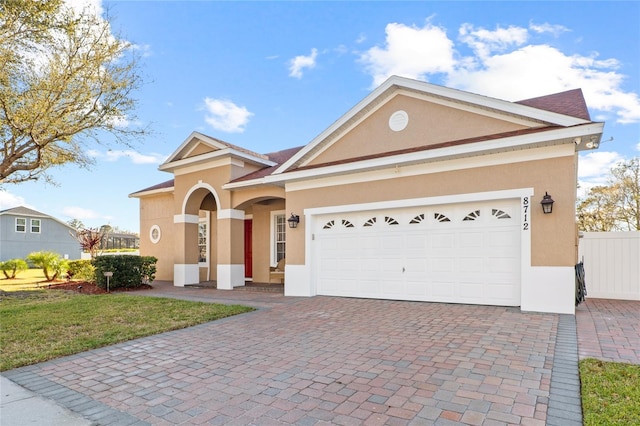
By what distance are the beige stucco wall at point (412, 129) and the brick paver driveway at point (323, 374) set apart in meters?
4.22

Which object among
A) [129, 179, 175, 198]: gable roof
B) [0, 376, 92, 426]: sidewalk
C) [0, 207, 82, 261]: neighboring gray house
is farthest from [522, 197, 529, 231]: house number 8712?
[0, 207, 82, 261]: neighboring gray house

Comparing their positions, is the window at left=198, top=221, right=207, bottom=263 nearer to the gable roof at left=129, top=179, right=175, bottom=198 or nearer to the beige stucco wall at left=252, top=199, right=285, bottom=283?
the gable roof at left=129, top=179, right=175, bottom=198

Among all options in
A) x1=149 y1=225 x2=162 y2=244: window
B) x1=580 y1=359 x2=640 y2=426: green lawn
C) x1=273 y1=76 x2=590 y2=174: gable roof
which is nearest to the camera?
x1=580 y1=359 x2=640 y2=426: green lawn

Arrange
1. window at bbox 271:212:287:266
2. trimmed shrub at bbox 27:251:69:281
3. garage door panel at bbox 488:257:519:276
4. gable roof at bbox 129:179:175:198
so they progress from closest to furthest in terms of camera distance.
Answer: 1. garage door panel at bbox 488:257:519:276
2. window at bbox 271:212:287:266
3. gable roof at bbox 129:179:175:198
4. trimmed shrub at bbox 27:251:69:281

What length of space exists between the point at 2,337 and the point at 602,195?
24479 millimetres

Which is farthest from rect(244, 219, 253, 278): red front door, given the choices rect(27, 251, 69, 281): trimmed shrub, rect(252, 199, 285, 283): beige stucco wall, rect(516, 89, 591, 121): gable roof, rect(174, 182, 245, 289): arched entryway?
rect(516, 89, 591, 121): gable roof

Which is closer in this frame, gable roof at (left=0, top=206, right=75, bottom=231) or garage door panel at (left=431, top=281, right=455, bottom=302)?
garage door panel at (left=431, top=281, right=455, bottom=302)

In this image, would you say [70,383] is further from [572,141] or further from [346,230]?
[572,141]

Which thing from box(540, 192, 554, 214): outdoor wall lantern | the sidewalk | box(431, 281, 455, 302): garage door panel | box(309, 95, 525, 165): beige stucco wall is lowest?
the sidewalk

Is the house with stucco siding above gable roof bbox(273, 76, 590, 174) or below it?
below

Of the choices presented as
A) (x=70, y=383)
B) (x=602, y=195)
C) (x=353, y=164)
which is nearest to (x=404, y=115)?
(x=353, y=164)

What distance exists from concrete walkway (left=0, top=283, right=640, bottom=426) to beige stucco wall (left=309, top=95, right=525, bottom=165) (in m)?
4.25

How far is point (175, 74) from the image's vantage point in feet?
50.2

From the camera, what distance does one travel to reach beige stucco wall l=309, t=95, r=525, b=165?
29.0 ft
